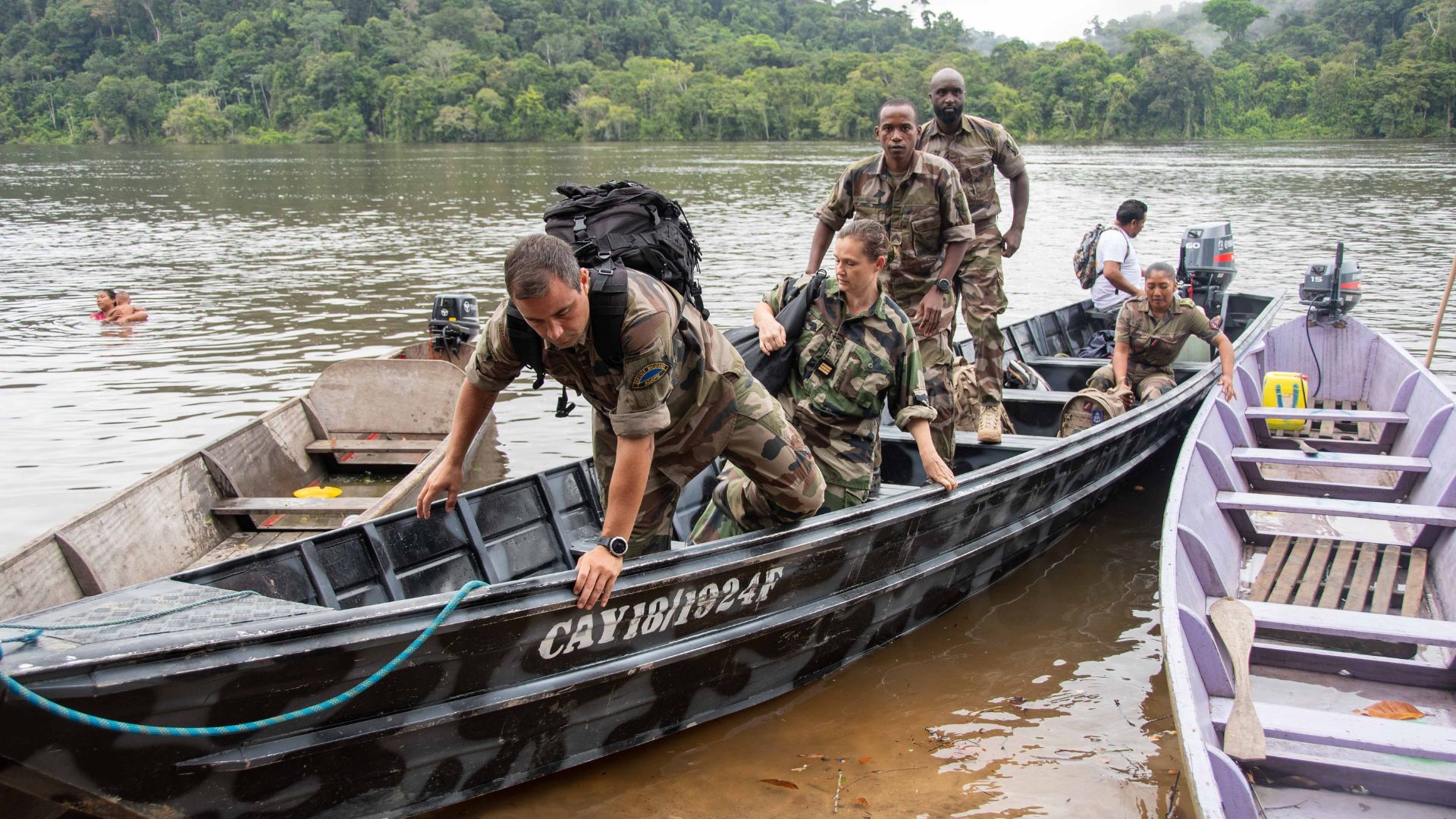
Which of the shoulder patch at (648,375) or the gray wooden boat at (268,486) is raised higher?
the shoulder patch at (648,375)

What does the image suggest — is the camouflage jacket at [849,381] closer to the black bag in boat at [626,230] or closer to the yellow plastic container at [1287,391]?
→ the black bag in boat at [626,230]

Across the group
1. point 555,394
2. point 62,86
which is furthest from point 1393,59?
point 62,86

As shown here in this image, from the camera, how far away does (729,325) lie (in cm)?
1514

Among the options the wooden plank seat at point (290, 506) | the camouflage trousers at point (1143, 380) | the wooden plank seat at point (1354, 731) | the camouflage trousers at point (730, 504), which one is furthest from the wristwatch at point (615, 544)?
the camouflage trousers at point (1143, 380)

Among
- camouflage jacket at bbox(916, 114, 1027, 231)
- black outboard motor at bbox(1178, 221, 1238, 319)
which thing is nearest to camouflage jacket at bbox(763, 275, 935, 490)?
camouflage jacket at bbox(916, 114, 1027, 231)

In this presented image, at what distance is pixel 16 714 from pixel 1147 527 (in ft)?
23.6

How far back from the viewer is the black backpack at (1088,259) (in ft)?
31.1

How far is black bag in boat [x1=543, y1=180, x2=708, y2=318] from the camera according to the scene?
12.4 feet

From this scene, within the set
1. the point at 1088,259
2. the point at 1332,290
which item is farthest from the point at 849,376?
the point at 1332,290

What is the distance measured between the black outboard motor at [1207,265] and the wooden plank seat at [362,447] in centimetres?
761

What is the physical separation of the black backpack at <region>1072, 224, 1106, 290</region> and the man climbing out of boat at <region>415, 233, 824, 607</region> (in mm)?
5971

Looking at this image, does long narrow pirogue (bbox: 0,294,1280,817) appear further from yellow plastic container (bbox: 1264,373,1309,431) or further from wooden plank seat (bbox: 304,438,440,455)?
yellow plastic container (bbox: 1264,373,1309,431)

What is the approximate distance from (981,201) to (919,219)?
1.14 m

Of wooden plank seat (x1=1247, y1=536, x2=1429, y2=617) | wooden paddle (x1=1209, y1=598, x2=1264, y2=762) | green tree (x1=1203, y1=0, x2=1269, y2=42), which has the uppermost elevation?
green tree (x1=1203, y1=0, x2=1269, y2=42)
